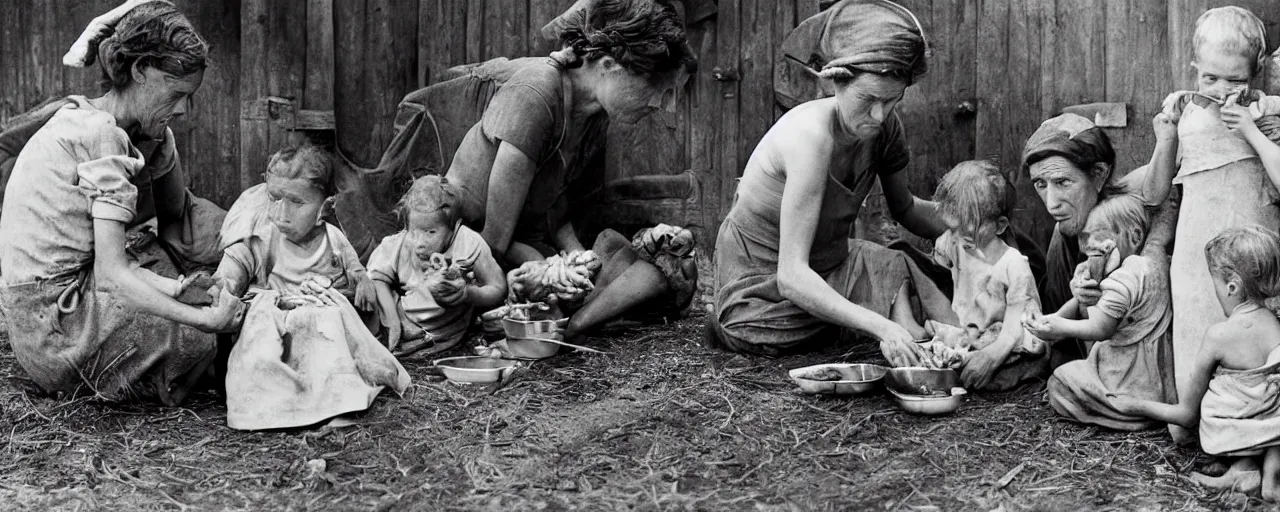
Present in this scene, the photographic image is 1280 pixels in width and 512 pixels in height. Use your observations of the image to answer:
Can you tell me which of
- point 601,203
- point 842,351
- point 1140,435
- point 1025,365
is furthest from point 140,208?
point 1140,435

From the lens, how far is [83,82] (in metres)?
8.29

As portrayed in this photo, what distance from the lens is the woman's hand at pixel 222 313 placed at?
18.3ft

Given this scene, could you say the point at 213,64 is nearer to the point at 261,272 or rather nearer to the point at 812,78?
the point at 261,272

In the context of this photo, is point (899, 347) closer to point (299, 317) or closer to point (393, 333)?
point (393, 333)

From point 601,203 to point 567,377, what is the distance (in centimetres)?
Answer: 193

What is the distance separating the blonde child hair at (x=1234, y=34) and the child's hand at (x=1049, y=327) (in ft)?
3.55

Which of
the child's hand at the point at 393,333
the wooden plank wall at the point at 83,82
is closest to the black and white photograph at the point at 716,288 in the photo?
the child's hand at the point at 393,333

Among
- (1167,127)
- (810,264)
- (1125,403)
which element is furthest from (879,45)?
(1125,403)

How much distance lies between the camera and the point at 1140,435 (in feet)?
17.5

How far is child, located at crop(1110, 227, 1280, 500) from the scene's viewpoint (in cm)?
479

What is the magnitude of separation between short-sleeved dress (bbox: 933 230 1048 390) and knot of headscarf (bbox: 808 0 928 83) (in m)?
0.77

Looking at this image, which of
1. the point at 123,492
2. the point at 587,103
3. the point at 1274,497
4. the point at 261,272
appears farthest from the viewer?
the point at 587,103

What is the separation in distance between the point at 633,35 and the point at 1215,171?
2.80m

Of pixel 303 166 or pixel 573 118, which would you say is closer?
pixel 303 166
